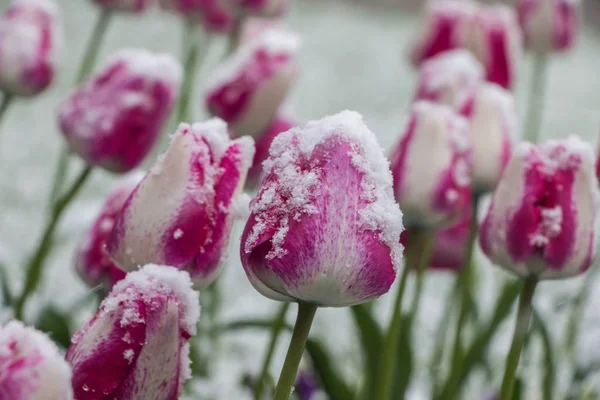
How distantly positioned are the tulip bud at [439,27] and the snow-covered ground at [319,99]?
0.31 meters

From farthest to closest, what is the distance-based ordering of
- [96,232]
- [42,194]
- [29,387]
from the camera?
[42,194]
[96,232]
[29,387]

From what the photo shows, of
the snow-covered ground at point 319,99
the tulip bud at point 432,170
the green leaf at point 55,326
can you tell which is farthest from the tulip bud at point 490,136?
the snow-covered ground at point 319,99

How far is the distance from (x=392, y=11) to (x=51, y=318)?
178 cm

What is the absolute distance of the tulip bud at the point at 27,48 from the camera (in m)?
0.47

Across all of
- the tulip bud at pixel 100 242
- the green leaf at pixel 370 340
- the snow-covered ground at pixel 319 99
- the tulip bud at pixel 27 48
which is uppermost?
the tulip bud at pixel 27 48

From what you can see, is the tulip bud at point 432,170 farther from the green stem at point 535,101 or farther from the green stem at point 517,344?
the green stem at point 535,101

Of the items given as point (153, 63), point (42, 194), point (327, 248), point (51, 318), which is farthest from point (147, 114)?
point (42, 194)

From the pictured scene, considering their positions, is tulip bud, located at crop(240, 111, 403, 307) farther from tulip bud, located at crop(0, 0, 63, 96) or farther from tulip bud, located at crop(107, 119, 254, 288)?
tulip bud, located at crop(0, 0, 63, 96)

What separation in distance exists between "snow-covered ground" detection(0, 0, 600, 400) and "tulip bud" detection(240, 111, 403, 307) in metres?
0.67

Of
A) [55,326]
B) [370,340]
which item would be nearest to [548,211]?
[370,340]

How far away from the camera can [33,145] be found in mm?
1457

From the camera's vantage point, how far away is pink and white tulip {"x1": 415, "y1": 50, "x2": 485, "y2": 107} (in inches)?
19.1

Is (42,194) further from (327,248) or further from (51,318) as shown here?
(327,248)

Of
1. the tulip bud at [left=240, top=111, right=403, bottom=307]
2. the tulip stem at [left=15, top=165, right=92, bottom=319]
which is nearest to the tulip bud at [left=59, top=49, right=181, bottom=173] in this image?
the tulip stem at [left=15, top=165, right=92, bottom=319]
